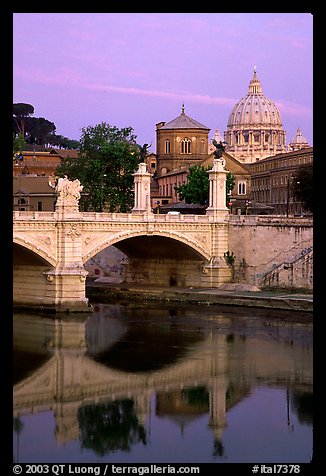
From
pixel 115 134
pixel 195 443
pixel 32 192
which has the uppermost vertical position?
pixel 115 134

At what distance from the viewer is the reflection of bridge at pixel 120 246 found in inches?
1444

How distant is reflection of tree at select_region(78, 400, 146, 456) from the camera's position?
1849 cm

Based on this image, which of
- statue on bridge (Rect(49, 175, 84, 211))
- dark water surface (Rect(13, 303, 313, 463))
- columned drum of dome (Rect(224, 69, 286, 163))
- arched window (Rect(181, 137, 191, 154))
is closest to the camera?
dark water surface (Rect(13, 303, 313, 463))

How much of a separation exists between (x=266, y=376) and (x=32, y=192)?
107ft

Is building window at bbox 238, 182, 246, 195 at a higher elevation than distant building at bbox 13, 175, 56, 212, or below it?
higher

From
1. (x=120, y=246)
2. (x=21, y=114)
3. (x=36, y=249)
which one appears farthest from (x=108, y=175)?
(x=21, y=114)

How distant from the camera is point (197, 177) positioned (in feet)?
186

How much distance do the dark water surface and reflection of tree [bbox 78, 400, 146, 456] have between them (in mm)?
28

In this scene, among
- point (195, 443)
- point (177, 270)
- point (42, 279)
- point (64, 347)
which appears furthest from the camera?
point (177, 270)

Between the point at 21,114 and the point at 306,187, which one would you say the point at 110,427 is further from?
the point at 21,114

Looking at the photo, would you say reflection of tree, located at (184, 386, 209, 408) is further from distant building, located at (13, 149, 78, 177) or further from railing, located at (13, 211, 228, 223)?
distant building, located at (13, 149, 78, 177)

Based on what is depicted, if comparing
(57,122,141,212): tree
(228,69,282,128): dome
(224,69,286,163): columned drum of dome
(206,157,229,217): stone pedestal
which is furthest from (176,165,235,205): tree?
(228,69,282,128): dome
